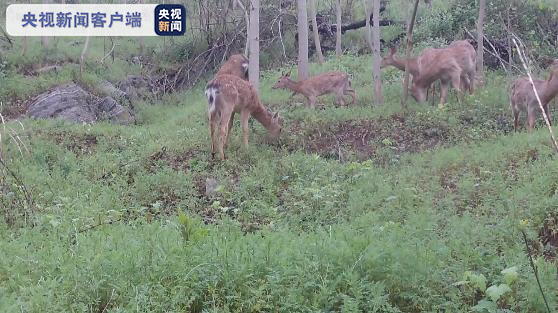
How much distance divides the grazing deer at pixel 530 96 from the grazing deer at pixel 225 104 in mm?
4349

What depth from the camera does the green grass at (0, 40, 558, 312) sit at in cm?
519

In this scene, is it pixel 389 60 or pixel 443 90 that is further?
pixel 389 60

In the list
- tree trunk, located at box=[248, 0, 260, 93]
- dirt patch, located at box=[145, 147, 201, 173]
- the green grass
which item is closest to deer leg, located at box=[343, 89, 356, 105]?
the green grass

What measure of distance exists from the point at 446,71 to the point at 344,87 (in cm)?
225

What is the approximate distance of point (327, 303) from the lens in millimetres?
5082

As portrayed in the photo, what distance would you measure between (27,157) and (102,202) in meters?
3.10

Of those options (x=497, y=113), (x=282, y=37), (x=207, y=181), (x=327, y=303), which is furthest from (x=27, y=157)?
(x=282, y=37)

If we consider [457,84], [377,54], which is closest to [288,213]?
[377,54]

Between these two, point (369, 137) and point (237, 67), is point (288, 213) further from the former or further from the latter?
point (237, 67)

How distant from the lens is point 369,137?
11805mm

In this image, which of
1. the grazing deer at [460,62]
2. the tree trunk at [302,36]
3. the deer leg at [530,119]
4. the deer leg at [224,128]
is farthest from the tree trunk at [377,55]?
the deer leg at [224,128]

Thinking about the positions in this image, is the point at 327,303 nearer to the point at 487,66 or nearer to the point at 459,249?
the point at 459,249

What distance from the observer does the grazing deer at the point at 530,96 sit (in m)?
11.1

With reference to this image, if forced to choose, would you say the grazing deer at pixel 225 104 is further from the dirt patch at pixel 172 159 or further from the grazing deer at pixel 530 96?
the grazing deer at pixel 530 96
